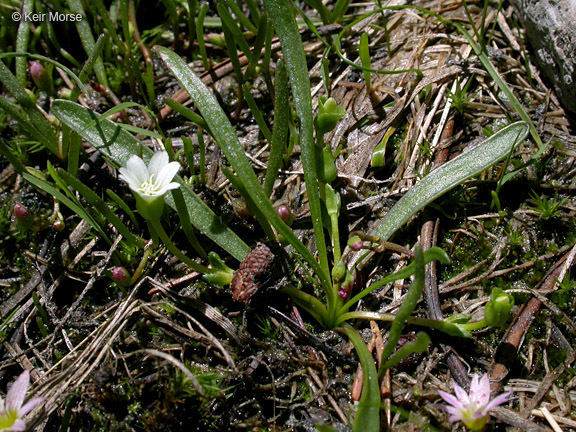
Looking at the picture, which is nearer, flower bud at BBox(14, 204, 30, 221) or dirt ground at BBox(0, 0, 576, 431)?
dirt ground at BBox(0, 0, 576, 431)

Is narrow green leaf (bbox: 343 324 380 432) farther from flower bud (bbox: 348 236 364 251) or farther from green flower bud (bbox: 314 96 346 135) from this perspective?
green flower bud (bbox: 314 96 346 135)

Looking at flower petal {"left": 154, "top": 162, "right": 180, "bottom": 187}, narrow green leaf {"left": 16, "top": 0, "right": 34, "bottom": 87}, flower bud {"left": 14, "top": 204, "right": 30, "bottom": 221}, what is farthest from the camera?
narrow green leaf {"left": 16, "top": 0, "right": 34, "bottom": 87}

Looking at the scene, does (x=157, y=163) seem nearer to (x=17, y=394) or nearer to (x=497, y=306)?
(x=17, y=394)

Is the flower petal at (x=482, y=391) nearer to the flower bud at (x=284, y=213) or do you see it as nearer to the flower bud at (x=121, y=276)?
the flower bud at (x=284, y=213)

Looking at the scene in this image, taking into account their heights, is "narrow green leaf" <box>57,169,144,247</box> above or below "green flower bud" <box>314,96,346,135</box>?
above

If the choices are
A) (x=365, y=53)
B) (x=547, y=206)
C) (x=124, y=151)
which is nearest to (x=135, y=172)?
(x=124, y=151)

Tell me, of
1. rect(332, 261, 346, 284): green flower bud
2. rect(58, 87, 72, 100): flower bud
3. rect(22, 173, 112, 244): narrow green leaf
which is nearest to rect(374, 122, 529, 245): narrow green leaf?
rect(332, 261, 346, 284): green flower bud
